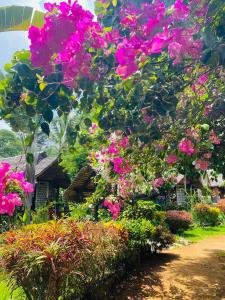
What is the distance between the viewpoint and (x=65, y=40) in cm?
197

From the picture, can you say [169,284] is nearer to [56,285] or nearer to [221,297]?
[221,297]

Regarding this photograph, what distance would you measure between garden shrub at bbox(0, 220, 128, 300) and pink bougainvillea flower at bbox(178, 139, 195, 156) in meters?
1.95

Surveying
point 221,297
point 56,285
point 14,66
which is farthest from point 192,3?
point 221,297

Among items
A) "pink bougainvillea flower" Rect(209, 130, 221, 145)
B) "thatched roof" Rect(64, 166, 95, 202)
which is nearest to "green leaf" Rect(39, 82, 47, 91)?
"pink bougainvillea flower" Rect(209, 130, 221, 145)

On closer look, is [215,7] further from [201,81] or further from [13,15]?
[13,15]

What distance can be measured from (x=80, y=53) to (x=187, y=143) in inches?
79.3

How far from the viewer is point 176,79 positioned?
3500mm

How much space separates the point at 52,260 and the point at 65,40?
2960mm

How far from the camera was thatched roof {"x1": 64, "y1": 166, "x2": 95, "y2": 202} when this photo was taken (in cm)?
1541

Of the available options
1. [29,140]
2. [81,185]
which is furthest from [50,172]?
[29,140]

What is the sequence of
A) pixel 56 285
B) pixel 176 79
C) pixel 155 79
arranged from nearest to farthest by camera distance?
1. pixel 155 79
2. pixel 176 79
3. pixel 56 285

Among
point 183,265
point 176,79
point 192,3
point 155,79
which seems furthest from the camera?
point 183,265

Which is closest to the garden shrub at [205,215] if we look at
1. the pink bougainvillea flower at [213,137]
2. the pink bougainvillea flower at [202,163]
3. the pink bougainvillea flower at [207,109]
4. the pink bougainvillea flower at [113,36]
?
the pink bougainvillea flower at [202,163]

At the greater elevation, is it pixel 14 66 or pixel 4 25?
pixel 4 25
